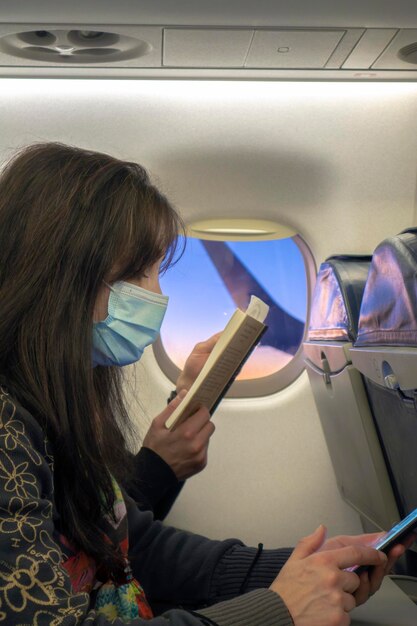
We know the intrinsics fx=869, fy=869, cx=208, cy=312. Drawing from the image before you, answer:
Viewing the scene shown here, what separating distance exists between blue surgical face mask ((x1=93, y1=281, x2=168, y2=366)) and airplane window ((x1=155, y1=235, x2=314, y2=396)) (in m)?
1.62

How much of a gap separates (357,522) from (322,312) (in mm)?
1076

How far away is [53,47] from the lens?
2.90 metres

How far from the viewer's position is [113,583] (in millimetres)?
1821

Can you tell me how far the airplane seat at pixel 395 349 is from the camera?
190 centimetres

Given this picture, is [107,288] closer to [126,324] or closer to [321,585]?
[126,324]

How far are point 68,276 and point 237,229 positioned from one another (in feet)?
6.39

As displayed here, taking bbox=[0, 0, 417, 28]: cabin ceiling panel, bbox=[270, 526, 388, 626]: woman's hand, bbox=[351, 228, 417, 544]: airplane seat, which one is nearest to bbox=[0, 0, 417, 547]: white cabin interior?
bbox=[0, 0, 417, 28]: cabin ceiling panel

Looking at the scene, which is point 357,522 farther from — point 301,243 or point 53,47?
point 53,47

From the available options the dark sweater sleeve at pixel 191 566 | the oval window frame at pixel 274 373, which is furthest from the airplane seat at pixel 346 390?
the dark sweater sleeve at pixel 191 566

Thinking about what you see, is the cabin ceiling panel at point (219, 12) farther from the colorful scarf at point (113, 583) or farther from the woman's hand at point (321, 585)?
the woman's hand at point (321, 585)

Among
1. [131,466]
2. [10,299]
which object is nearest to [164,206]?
[10,299]

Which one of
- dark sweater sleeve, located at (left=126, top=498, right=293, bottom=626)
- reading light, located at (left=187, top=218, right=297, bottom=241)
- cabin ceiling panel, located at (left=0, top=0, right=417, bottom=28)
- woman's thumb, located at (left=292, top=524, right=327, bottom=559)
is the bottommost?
dark sweater sleeve, located at (left=126, top=498, right=293, bottom=626)

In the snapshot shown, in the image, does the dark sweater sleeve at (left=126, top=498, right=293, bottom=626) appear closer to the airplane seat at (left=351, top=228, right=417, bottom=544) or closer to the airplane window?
the airplane seat at (left=351, top=228, right=417, bottom=544)

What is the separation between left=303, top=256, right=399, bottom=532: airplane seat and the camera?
2582 mm
